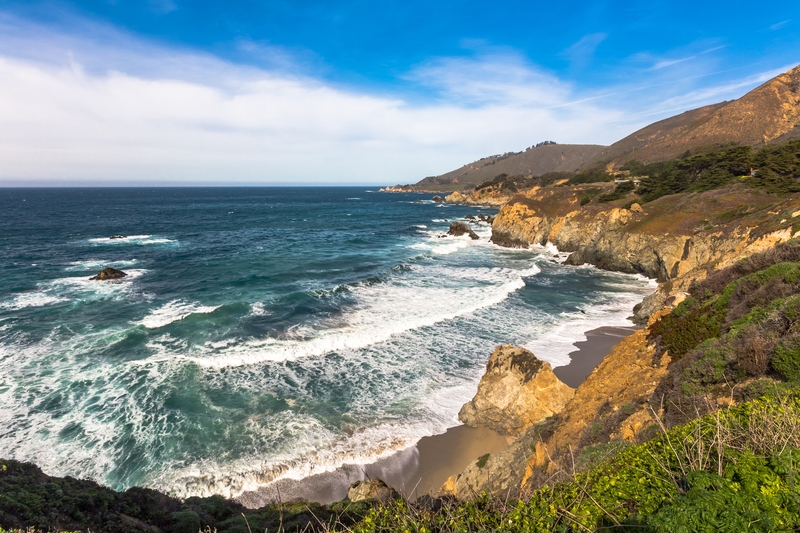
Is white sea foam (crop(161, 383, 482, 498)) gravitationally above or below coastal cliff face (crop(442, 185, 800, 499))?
below

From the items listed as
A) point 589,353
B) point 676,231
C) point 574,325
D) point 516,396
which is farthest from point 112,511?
point 676,231

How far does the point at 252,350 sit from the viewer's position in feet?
70.4

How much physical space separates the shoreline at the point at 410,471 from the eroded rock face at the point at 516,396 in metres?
0.51

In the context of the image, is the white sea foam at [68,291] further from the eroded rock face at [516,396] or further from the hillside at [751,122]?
the hillside at [751,122]

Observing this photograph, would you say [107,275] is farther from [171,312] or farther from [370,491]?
[370,491]

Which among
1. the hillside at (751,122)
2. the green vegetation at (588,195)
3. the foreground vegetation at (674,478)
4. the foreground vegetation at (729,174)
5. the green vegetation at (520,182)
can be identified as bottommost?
the foreground vegetation at (674,478)

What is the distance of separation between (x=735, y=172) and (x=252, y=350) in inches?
2281

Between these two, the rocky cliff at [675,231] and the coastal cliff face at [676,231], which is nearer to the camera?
the rocky cliff at [675,231]

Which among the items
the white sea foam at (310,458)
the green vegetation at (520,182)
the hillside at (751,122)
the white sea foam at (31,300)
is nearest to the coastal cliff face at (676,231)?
the white sea foam at (310,458)

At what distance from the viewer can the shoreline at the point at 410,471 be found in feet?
40.0

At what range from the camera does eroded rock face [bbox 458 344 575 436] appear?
47.0ft

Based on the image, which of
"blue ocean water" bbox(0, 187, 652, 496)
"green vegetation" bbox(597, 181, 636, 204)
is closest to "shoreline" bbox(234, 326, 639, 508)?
"blue ocean water" bbox(0, 187, 652, 496)

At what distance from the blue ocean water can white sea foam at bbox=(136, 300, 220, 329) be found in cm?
20

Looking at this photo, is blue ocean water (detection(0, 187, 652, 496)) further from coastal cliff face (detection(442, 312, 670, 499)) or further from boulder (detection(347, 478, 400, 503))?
coastal cliff face (detection(442, 312, 670, 499))
